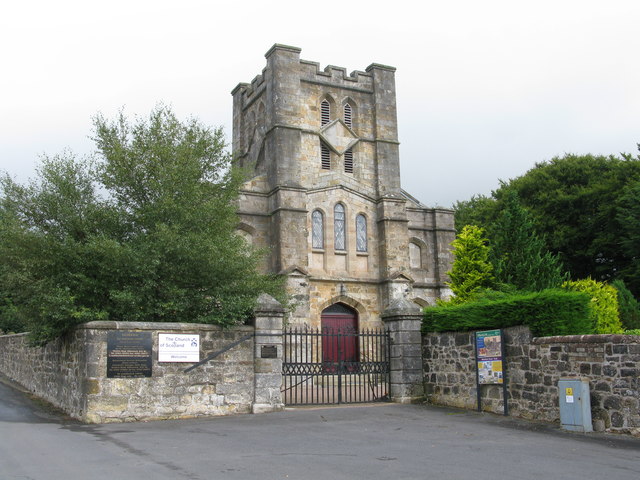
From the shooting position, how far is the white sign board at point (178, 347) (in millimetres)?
13590

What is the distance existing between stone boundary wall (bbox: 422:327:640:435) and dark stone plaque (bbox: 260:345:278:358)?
408cm

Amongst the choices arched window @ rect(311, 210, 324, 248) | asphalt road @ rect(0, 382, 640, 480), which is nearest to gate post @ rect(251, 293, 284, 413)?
asphalt road @ rect(0, 382, 640, 480)

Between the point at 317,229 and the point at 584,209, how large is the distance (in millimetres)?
17892

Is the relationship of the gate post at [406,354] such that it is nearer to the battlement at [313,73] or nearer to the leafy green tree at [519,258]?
the leafy green tree at [519,258]

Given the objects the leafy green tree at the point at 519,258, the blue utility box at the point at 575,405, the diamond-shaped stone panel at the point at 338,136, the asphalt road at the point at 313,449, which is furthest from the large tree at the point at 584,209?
the asphalt road at the point at 313,449

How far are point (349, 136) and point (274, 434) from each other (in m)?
22.9

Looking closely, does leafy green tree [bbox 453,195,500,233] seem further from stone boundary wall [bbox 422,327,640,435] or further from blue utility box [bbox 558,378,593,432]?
blue utility box [bbox 558,378,593,432]

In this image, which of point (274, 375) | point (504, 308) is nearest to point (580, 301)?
point (504, 308)

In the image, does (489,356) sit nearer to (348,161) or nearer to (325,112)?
(348,161)

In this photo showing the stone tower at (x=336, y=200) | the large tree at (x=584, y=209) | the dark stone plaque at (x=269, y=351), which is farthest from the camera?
the large tree at (x=584, y=209)

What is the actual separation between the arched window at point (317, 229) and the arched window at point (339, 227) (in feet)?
2.11

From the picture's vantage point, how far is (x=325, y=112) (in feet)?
107

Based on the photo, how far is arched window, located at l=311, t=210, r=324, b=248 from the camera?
30031mm

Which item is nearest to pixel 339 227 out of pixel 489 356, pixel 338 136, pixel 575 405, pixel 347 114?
pixel 338 136
